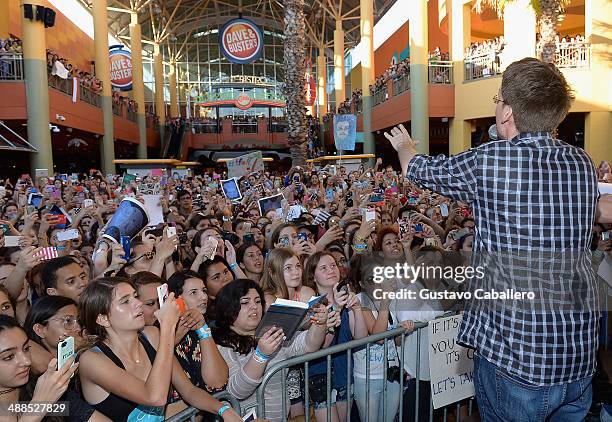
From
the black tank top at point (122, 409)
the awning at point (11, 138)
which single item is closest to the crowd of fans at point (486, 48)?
the awning at point (11, 138)

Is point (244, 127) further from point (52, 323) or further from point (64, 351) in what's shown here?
point (64, 351)

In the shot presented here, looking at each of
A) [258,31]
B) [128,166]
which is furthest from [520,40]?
[128,166]

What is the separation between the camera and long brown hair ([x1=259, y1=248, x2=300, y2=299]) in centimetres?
419

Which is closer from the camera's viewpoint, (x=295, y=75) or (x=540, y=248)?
(x=540, y=248)

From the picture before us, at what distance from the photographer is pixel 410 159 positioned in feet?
7.00

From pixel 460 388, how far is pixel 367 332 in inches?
28.2

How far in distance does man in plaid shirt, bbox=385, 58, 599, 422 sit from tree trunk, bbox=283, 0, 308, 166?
14.7m

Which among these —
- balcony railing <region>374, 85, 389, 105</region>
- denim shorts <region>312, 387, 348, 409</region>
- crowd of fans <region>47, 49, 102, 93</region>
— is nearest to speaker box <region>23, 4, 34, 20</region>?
crowd of fans <region>47, 49, 102, 93</region>

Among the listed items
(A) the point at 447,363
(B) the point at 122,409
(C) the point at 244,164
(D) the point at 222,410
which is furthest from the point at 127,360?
(C) the point at 244,164

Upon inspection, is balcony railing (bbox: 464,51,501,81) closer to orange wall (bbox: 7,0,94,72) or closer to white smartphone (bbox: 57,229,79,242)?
white smartphone (bbox: 57,229,79,242)

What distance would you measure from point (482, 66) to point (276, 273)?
1632cm

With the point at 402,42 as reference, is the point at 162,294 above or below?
below

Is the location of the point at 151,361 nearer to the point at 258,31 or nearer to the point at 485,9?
the point at 485,9

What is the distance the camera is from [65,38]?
27078 mm
